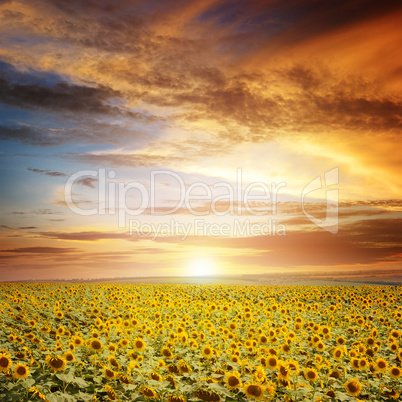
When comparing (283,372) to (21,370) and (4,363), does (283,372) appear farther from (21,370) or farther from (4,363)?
(4,363)

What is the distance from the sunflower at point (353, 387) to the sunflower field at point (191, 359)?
0.02 m

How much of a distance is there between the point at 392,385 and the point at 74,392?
27.4ft

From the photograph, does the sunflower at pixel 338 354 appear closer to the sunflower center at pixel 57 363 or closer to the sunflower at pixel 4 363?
the sunflower center at pixel 57 363

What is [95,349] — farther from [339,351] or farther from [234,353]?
[339,351]

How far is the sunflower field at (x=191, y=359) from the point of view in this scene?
7.53m

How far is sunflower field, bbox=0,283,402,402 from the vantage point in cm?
753

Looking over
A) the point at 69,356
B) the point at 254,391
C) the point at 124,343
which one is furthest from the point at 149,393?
the point at 124,343

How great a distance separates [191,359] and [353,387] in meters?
4.19

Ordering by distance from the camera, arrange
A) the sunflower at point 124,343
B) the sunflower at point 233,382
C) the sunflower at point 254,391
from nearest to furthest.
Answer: the sunflower at point 254,391, the sunflower at point 233,382, the sunflower at point 124,343

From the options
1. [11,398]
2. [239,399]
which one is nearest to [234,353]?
[239,399]

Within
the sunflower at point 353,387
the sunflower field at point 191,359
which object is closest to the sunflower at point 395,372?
the sunflower field at point 191,359

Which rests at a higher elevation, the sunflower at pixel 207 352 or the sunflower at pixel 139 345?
the sunflower at pixel 139 345

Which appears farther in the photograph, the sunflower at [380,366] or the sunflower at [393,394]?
the sunflower at [380,366]

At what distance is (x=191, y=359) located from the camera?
10.3 metres
